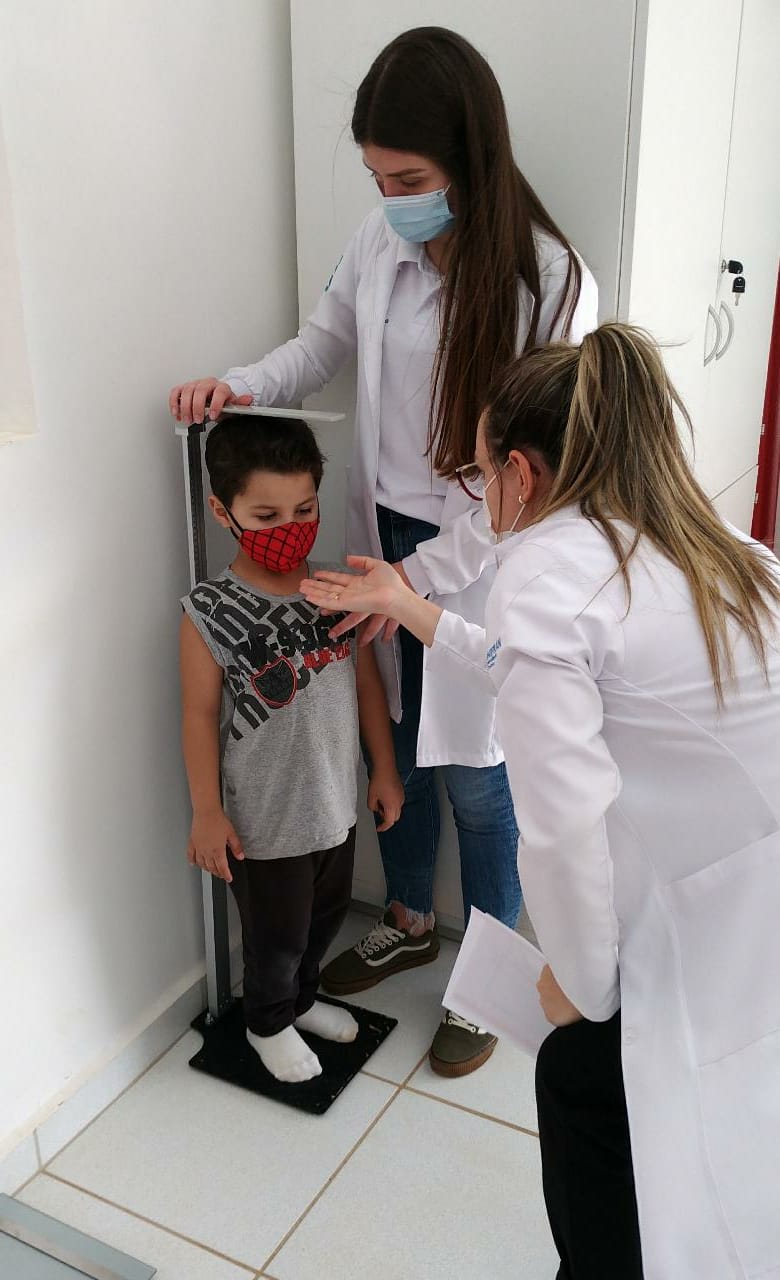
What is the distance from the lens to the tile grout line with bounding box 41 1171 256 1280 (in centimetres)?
→ 147

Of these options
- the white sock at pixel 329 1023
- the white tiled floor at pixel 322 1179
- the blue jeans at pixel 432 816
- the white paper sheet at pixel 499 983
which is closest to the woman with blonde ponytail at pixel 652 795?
the white paper sheet at pixel 499 983

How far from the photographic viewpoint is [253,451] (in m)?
1.57

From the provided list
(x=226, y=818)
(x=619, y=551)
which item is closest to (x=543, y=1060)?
(x=619, y=551)

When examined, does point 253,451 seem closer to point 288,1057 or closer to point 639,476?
point 639,476

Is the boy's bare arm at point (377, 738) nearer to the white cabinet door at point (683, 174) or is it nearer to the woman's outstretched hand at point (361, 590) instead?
the woman's outstretched hand at point (361, 590)

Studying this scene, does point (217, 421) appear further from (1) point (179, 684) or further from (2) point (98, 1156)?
(2) point (98, 1156)

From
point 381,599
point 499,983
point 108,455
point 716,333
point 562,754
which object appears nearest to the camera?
point 562,754

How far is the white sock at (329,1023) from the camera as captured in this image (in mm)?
1868

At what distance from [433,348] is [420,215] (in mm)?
194

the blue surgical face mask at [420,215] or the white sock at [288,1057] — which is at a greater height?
the blue surgical face mask at [420,215]

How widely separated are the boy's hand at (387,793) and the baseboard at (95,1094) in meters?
0.47

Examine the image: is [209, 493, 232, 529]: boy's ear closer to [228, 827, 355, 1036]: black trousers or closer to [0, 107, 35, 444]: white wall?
[0, 107, 35, 444]: white wall

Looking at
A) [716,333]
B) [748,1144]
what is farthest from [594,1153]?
[716,333]

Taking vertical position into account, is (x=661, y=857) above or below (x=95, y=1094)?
above
